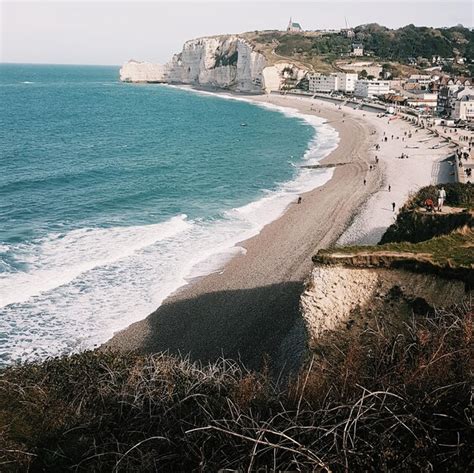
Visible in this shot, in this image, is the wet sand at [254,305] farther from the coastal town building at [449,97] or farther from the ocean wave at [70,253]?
the coastal town building at [449,97]

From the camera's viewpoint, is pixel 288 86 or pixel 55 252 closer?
pixel 55 252

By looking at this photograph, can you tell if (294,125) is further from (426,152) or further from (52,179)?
(52,179)

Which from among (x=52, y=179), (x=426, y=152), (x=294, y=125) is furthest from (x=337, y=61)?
(x=52, y=179)

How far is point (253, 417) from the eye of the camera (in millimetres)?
8688

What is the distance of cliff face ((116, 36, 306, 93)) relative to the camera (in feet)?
441

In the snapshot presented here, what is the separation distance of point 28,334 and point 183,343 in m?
6.02

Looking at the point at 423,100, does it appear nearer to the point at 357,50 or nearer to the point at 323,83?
the point at 323,83

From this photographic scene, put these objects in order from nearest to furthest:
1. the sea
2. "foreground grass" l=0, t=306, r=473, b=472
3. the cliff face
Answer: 1. "foreground grass" l=0, t=306, r=473, b=472
2. the sea
3. the cliff face

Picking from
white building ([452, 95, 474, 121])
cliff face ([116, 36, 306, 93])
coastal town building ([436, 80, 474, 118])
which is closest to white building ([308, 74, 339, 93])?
cliff face ([116, 36, 306, 93])

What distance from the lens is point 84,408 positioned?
10211 mm

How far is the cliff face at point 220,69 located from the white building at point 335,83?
29.7 ft

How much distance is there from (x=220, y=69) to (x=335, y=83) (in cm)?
4133

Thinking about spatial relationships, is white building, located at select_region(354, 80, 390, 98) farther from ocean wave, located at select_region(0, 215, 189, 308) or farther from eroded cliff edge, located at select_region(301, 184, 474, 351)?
eroded cliff edge, located at select_region(301, 184, 474, 351)

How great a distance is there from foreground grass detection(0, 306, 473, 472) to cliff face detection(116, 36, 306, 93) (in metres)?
127
